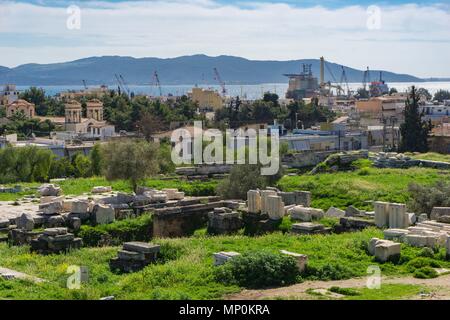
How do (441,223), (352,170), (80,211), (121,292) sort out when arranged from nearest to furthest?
(121,292)
(441,223)
(80,211)
(352,170)

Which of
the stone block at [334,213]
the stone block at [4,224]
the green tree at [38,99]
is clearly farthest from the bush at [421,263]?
the green tree at [38,99]

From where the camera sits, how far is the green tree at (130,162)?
34.1 m

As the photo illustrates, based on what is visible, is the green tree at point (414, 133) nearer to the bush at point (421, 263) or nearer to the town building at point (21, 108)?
the bush at point (421, 263)

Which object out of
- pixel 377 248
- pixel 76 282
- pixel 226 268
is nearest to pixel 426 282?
pixel 377 248

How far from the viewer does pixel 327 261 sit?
1917 cm

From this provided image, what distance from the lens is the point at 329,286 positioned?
56.6 feet

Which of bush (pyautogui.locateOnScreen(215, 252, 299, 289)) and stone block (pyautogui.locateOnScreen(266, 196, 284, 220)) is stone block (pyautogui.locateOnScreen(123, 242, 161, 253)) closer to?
bush (pyautogui.locateOnScreen(215, 252, 299, 289))

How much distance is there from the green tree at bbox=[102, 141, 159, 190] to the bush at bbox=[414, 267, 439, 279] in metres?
17.9

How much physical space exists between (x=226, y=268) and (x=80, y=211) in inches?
446

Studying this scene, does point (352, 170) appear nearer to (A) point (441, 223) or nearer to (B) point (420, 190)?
(B) point (420, 190)

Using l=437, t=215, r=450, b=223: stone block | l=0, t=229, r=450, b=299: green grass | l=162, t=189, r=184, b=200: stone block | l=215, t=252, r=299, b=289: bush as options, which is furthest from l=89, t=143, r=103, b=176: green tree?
l=215, t=252, r=299, b=289: bush

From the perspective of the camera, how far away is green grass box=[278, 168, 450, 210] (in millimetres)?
34312

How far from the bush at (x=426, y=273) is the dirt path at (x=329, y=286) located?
159 millimetres
